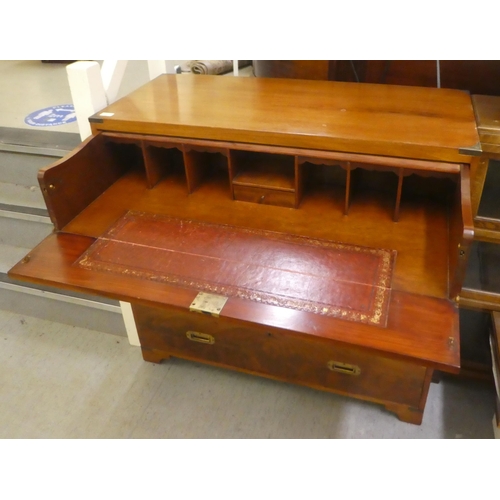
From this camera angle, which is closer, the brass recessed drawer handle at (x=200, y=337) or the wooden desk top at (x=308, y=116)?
the wooden desk top at (x=308, y=116)

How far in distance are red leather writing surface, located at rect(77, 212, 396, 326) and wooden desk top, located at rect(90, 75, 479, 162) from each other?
24 centimetres

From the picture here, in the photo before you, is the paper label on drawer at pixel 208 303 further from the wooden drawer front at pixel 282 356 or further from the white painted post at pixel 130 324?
the white painted post at pixel 130 324

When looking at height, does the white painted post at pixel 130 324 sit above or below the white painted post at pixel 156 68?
below

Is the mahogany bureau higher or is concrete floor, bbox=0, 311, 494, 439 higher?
the mahogany bureau

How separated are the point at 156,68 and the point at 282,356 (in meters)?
1.08

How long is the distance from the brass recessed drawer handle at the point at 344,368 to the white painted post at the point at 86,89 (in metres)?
0.96

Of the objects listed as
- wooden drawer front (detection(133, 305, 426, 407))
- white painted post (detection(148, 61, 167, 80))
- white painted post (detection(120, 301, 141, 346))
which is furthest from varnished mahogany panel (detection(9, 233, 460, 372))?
white painted post (detection(148, 61, 167, 80))

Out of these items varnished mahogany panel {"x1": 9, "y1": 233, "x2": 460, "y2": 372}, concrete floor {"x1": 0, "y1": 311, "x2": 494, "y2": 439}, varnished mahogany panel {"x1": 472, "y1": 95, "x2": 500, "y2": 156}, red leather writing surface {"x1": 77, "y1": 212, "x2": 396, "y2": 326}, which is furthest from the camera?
concrete floor {"x1": 0, "y1": 311, "x2": 494, "y2": 439}

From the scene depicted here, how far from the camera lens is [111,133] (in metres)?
1.27

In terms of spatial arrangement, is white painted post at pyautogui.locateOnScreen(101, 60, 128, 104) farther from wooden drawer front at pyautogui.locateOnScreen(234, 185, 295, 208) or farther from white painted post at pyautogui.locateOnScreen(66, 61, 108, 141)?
wooden drawer front at pyautogui.locateOnScreen(234, 185, 295, 208)

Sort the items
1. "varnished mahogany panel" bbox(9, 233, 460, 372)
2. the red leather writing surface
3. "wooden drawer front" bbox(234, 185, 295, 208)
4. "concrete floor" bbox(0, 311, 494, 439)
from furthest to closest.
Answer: "concrete floor" bbox(0, 311, 494, 439)
"wooden drawer front" bbox(234, 185, 295, 208)
the red leather writing surface
"varnished mahogany panel" bbox(9, 233, 460, 372)

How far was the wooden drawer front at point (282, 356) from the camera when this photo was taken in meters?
1.23

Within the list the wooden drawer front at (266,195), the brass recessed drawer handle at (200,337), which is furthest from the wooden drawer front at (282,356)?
the wooden drawer front at (266,195)

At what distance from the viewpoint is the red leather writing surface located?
3.03ft
